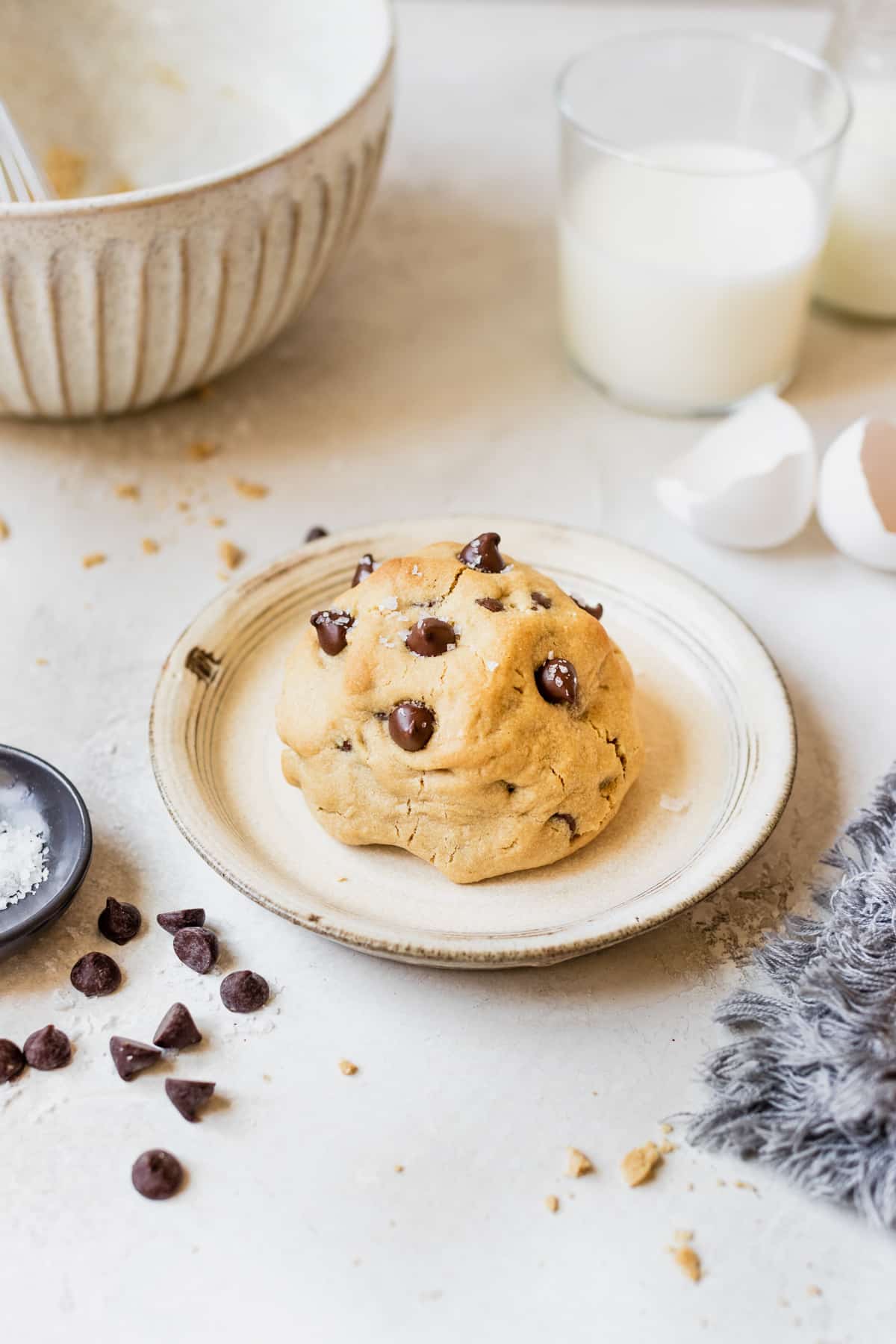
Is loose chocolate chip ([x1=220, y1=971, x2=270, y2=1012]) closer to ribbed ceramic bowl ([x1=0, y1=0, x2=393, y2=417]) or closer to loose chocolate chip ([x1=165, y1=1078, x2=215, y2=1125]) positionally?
loose chocolate chip ([x1=165, y1=1078, x2=215, y2=1125])

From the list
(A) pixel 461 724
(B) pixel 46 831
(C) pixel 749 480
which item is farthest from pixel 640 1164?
(C) pixel 749 480

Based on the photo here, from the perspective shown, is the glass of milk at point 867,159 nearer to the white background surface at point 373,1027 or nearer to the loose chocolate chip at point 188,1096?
the white background surface at point 373,1027

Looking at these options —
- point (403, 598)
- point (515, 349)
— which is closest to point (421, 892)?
point (403, 598)

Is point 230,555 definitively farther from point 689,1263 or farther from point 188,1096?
point 689,1263

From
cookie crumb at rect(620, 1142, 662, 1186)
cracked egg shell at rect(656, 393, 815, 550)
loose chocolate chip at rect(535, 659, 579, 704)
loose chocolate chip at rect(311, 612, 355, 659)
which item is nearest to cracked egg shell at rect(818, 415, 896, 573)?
cracked egg shell at rect(656, 393, 815, 550)

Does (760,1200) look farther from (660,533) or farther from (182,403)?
(182,403)

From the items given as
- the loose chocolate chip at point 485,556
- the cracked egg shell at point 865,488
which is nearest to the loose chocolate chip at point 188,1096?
the loose chocolate chip at point 485,556
